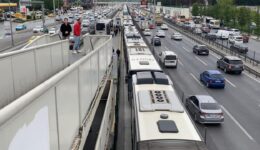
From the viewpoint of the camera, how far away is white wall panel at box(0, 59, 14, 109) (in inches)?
308

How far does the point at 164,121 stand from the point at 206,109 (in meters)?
10.4

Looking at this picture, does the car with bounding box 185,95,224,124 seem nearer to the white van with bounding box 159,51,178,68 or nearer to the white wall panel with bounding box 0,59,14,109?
the white wall panel with bounding box 0,59,14,109

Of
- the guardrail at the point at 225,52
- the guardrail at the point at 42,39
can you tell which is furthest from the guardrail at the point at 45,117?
the guardrail at the point at 225,52

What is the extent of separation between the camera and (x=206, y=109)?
22.7 metres

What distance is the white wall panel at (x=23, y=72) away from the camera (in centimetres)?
897

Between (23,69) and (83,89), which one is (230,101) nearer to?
(83,89)

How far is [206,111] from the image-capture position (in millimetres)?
22500

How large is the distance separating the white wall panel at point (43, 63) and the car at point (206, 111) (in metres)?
11.9

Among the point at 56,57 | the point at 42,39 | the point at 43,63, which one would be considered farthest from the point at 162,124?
the point at 42,39

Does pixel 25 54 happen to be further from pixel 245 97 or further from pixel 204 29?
pixel 204 29

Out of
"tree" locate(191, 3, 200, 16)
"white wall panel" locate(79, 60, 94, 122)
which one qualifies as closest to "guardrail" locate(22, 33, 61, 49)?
"white wall panel" locate(79, 60, 94, 122)

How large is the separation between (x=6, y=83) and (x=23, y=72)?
133 cm

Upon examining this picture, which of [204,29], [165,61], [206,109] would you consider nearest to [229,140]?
[206,109]

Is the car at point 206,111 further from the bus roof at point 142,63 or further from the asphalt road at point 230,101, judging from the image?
the bus roof at point 142,63
